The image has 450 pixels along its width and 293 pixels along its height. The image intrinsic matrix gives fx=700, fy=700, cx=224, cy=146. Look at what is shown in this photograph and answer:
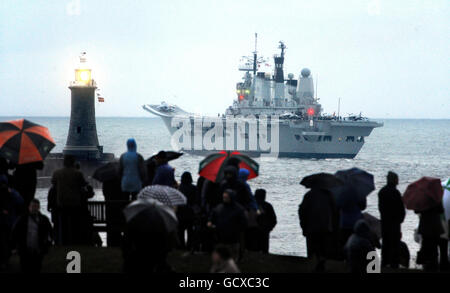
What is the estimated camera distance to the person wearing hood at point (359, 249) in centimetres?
870

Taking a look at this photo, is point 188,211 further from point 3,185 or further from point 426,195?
point 426,195

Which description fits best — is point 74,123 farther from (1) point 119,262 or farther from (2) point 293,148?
(2) point 293,148

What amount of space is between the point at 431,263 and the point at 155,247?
4.72 metres

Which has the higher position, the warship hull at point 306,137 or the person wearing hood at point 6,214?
the person wearing hood at point 6,214

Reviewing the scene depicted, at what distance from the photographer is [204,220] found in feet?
33.5

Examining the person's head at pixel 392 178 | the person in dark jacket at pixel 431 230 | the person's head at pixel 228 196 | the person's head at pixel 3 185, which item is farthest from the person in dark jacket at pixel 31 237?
the person in dark jacket at pixel 431 230

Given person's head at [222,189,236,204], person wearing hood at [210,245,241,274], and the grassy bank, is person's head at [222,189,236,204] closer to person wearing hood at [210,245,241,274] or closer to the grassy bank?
the grassy bank

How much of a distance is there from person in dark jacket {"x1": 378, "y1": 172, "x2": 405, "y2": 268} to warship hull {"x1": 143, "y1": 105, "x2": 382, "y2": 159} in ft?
224

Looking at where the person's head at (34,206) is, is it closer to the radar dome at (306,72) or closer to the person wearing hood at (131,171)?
the person wearing hood at (131,171)

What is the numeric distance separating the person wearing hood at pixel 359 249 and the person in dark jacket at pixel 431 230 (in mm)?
1848

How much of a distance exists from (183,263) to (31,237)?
92.4 inches

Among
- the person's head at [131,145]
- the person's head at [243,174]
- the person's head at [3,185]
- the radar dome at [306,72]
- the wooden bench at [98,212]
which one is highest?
the radar dome at [306,72]

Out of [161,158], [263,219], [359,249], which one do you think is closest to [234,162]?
[263,219]
